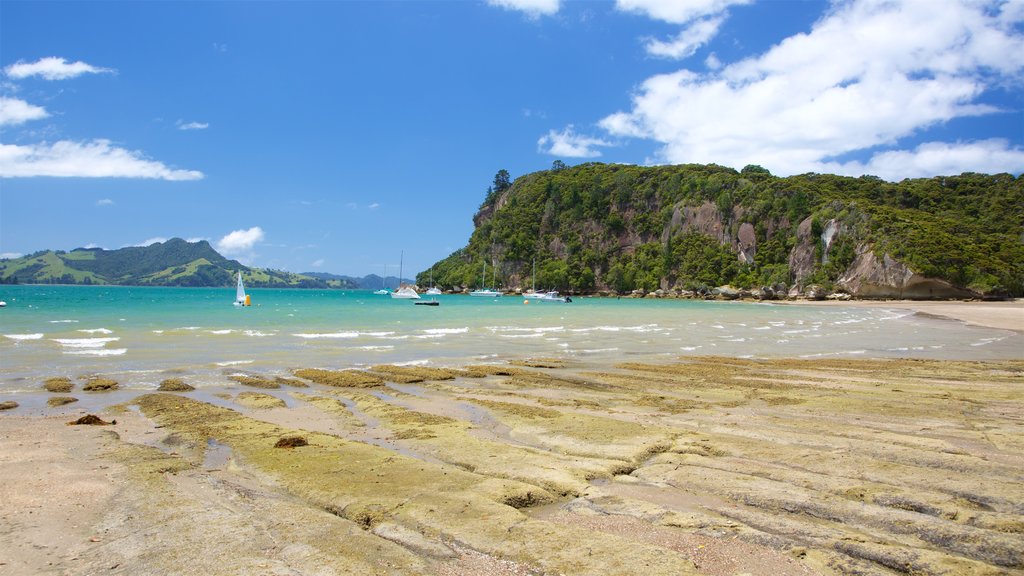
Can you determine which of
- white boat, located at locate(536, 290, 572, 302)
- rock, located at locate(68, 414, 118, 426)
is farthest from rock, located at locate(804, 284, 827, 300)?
rock, located at locate(68, 414, 118, 426)

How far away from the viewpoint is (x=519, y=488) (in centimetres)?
615

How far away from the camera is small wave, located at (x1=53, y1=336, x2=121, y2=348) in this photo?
24.1 metres

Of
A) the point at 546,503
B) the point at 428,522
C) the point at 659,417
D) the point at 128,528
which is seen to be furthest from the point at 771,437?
the point at 128,528

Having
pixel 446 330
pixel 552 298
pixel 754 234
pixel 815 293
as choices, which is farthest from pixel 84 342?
pixel 754 234

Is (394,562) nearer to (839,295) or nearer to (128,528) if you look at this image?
(128,528)

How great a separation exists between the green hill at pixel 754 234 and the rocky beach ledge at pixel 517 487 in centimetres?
11569

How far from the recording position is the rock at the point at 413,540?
4676mm

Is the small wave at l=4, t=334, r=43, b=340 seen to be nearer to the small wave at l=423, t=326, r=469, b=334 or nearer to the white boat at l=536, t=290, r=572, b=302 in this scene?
the small wave at l=423, t=326, r=469, b=334

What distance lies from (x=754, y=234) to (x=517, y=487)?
506 feet

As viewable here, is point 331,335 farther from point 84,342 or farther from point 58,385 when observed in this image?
point 58,385

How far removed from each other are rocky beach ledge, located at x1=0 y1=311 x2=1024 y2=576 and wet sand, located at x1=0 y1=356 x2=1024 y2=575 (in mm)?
29

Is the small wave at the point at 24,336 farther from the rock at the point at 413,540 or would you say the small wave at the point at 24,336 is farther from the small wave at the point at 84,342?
the rock at the point at 413,540

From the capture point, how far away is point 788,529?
201 inches

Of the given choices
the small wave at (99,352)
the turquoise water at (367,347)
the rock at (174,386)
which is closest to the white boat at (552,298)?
the turquoise water at (367,347)
